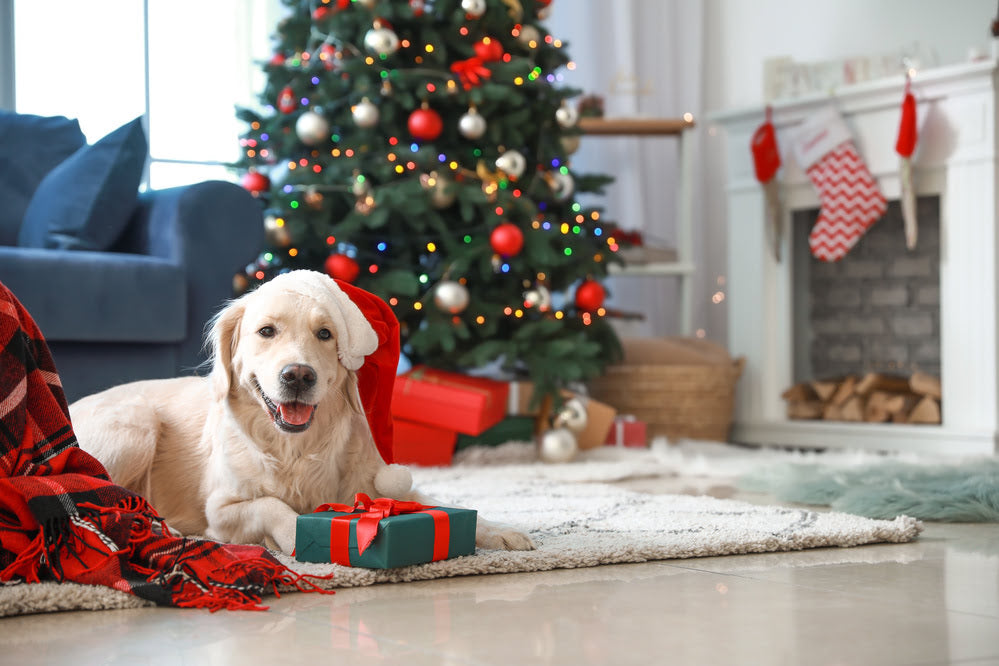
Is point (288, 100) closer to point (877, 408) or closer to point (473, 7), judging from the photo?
point (473, 7)

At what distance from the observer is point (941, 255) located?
4559 mm

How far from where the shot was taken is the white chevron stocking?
4.61m

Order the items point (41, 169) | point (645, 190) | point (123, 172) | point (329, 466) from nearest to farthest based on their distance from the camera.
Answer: point (329, 466) < point (123, 172) < point (41, 169) < point (645, 190)

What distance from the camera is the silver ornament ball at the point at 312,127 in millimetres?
3984

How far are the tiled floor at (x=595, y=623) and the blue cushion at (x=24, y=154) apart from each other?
2470 millimetres

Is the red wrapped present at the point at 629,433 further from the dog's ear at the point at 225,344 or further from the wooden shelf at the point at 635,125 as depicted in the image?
the dog's ear at the point at 225,344

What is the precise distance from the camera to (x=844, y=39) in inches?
223

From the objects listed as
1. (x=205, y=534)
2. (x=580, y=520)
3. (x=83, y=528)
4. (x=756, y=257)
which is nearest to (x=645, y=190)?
(x=756, y=257)

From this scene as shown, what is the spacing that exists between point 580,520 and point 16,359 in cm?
113

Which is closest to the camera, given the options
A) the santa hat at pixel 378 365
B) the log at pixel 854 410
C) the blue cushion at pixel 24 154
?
the santa hat at pixel 378 365

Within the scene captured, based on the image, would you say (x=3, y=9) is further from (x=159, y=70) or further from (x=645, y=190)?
(x=645, y=190)

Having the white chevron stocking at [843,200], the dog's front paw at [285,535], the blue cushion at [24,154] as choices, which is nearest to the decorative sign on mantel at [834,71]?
the white chevron stocking at [843,200]

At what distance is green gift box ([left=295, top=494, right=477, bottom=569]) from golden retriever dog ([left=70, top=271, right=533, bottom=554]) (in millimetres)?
87

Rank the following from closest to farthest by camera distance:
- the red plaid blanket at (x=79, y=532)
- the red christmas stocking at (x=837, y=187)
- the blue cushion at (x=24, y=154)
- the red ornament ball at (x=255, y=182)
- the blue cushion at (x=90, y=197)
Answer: the red plaid blanket at (x=79, y=532), the blue cushion at (x=90, y=197), the blue cushion at (x=24, y=154), the red ornament ball at (x=255, y=182), the red christmas stocking at (x=837, y=187)
